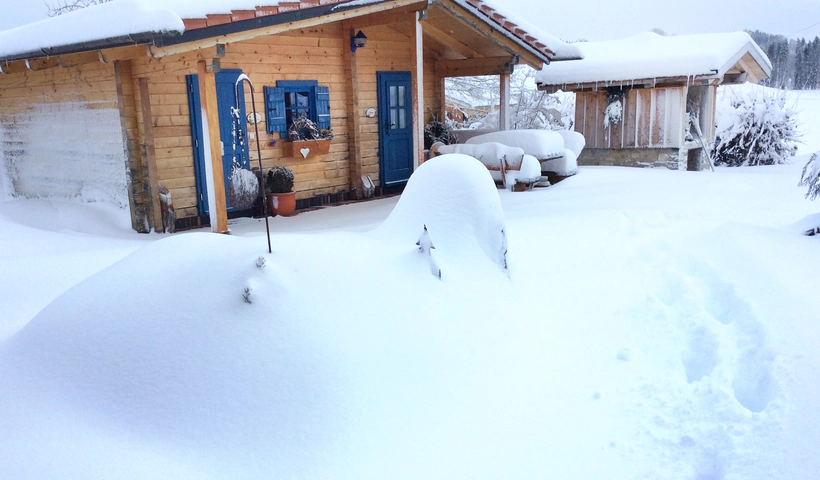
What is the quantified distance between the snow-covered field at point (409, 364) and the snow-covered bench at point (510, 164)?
5151mm

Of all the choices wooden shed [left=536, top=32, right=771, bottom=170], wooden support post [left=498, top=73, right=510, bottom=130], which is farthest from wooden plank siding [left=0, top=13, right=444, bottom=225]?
wooden shed [left=536, top=32, right=771, bottom=170]

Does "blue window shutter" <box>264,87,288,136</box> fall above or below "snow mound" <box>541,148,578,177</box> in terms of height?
above

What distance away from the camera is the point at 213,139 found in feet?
23.6

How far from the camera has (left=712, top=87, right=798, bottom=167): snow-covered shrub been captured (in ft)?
59.0

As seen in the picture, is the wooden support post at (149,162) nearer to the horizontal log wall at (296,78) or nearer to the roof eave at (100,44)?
the horizontal log wall at (296,78)

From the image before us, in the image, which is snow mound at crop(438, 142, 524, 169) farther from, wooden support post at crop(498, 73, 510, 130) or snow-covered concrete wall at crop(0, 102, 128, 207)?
snow-covered concrete wall at crop(0, 102, 128, 207)

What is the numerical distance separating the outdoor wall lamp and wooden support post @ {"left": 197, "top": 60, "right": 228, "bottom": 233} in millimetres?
3358

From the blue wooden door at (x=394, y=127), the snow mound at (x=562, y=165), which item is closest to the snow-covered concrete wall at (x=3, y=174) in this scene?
the blue wooden door at (x=394, y=127)

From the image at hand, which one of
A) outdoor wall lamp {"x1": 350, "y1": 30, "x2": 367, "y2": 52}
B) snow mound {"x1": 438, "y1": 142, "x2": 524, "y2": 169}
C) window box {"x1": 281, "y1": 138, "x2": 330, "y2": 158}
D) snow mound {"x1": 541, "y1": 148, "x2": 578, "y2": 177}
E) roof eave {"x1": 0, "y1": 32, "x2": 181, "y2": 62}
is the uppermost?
outdoor wall lamp {"x1": 350, "y1": 30, "x2": 367, "y2": 52}

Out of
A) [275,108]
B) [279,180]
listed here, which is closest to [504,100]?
[275,108]

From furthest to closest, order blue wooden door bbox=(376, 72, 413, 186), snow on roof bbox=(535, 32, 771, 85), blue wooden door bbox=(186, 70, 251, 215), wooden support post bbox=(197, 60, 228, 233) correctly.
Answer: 1. snow on roof bbox=(535, 32, 771, 85)
2. blue wooden door bbox=(376, 72, 413, 186)
3. blue wooden door bbox=(186, 70, 251, 215)
4. wooden support post bbox=(197, 60, 228, 233)

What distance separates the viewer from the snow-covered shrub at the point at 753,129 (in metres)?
18.0

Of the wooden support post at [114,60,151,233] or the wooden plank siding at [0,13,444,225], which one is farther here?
the wooden plank siding at [0,13,444,225]

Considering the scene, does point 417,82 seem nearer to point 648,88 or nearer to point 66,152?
point 66,152
